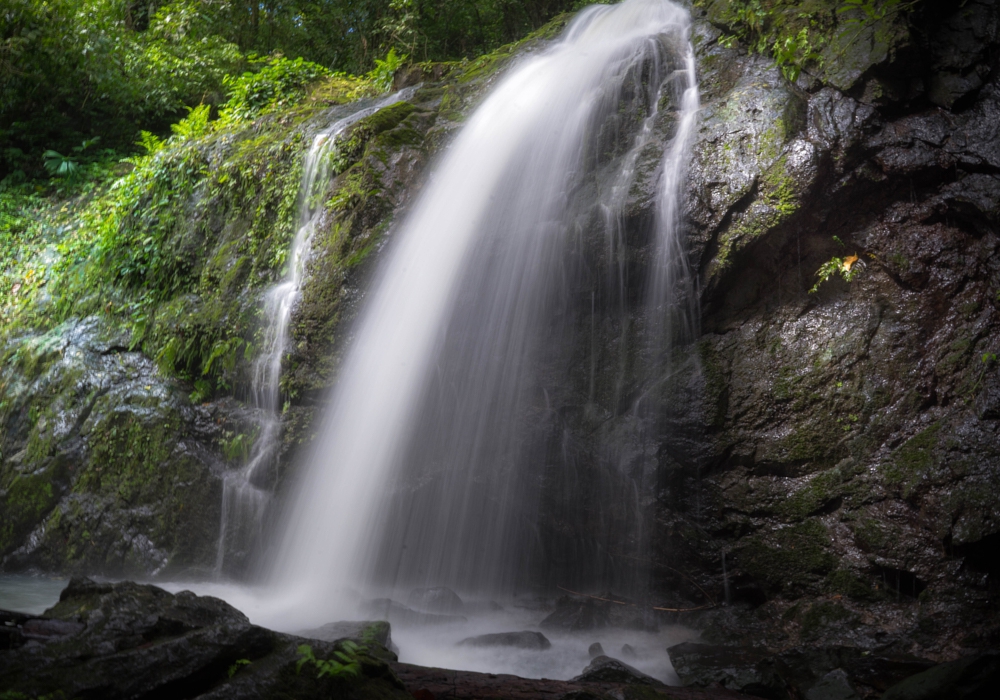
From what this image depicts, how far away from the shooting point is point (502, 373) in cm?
565

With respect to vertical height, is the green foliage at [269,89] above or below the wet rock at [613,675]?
above

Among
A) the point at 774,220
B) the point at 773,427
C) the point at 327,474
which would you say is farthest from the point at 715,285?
the point at 327,474

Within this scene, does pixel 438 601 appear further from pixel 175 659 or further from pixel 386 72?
pixel 386 72

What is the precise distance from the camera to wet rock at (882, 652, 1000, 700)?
2.69 m

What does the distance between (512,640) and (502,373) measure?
2164 millimetres

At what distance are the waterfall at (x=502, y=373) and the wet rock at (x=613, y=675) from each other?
1.53 metres

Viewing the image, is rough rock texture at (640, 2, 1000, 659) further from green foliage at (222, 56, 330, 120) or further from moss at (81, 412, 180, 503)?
green foliage at (222, 56, 330, 120)

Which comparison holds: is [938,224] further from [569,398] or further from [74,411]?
[74,411]

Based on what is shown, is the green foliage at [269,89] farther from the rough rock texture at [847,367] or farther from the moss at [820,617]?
the moss at [820,617]

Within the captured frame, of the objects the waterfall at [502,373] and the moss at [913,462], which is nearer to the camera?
the moss at [913,462]

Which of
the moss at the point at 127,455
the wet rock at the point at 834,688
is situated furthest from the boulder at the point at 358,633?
the moss at the point at 127,455

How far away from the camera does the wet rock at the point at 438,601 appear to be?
5.05m

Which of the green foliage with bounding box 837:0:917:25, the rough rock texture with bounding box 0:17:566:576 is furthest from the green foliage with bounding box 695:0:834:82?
the rough rock texture with bounding box 0:17:566:576

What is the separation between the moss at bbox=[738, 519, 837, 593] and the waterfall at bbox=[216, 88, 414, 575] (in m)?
4.21
